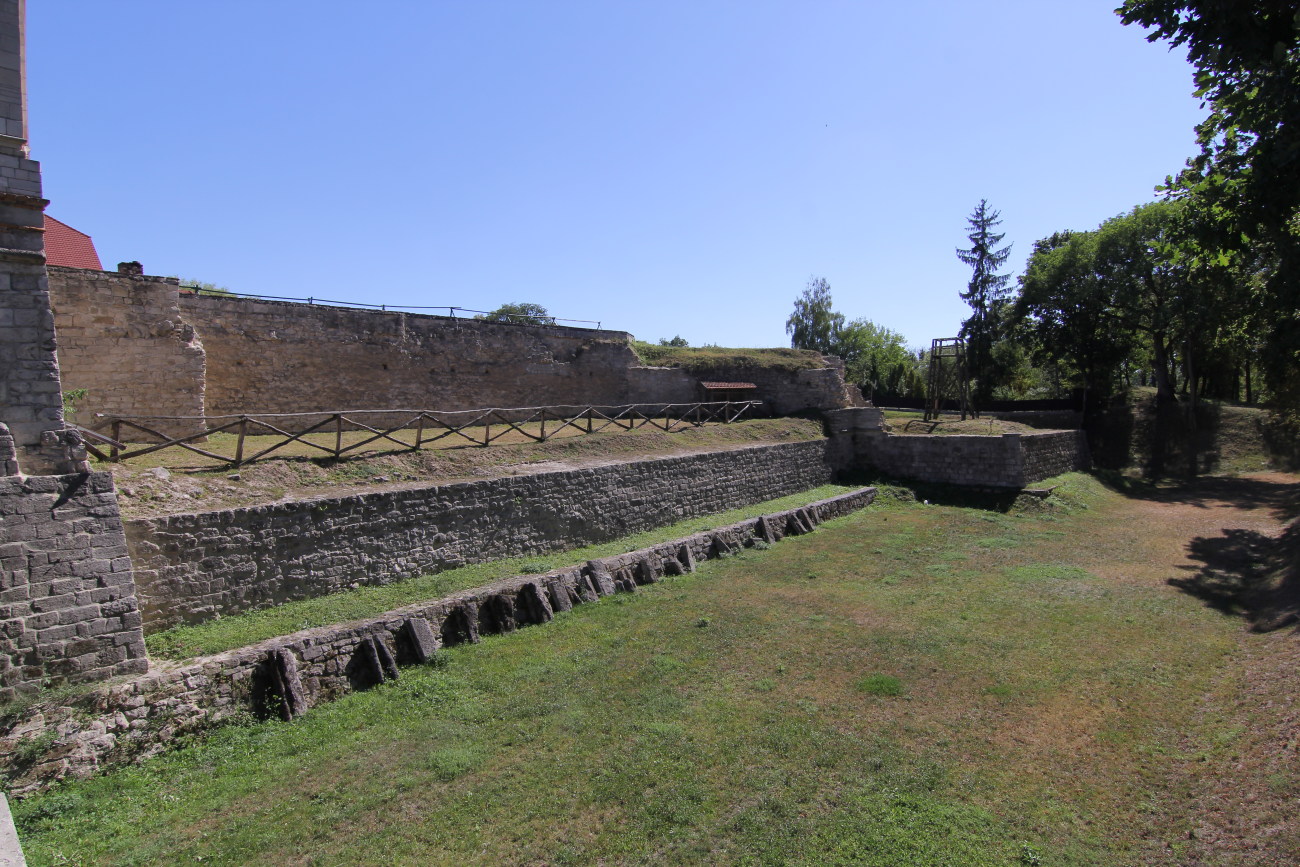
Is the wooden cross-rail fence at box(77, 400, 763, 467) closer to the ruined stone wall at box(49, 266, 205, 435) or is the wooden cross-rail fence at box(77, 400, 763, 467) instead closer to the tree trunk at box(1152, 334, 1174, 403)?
the ruined stone wall at box(49, 266, 205, 435)

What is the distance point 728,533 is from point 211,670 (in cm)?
912

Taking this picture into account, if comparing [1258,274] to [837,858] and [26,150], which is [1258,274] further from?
[26,150]

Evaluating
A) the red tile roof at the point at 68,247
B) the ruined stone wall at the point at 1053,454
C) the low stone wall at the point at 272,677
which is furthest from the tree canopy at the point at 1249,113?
the red tile roof at the point at 68,247

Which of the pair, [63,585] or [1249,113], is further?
[1249,113]

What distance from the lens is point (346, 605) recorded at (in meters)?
8.43

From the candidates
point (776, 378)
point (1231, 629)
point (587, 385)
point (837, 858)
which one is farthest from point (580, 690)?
point (776, 378)

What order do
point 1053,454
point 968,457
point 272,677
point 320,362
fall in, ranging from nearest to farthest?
point 272,677 → point 320,362 → point 968,457 → point 1053,454

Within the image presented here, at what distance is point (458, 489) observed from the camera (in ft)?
34.1

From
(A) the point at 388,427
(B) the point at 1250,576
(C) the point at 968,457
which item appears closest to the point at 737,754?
(B) the point at 1250,576

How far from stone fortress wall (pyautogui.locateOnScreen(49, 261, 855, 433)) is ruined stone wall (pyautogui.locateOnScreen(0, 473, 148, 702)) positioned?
20.2 ft

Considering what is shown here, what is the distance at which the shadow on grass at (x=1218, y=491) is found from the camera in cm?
1898

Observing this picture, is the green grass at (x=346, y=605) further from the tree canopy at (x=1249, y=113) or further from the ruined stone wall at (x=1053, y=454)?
the ruined stone wall at (x=1053, y=454)

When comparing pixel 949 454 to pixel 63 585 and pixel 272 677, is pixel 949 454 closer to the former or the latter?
pixel 272 677

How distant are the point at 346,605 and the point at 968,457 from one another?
17.7m
